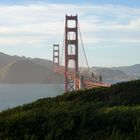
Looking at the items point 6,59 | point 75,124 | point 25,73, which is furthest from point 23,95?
point 6,59

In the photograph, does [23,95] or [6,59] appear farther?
[6,59]

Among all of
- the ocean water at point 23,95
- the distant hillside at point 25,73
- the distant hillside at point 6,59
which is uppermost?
the distant hillside at point 6,59

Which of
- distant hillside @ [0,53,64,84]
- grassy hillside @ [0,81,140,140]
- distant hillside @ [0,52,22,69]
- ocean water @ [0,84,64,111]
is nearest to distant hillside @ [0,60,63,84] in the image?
distant hillside @ [0,53,64,84]

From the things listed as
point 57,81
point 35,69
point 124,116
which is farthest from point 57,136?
point 35,69

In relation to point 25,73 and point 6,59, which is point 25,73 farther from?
point 6,59

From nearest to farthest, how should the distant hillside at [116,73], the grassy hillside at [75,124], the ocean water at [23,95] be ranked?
the grassy hillside at [75,124] < the ocean water at [23,95] < the distant hillside at [116,73]

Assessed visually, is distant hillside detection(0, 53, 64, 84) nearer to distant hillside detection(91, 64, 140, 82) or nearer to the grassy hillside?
distant hillside detection(91, 64, 140, 82)

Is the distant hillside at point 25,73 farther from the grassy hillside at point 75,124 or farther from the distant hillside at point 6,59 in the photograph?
the grassy hillside at point 75,124

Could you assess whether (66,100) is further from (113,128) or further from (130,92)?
(113,128)

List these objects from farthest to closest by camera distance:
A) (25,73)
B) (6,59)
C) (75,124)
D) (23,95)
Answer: (6,59) < (25,73) < (23,95) < (75,124)

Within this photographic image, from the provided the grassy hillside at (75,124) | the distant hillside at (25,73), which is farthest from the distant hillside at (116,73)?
the grassy hillside at (75,124)

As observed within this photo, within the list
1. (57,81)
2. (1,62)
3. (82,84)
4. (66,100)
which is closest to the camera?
(66,100)
